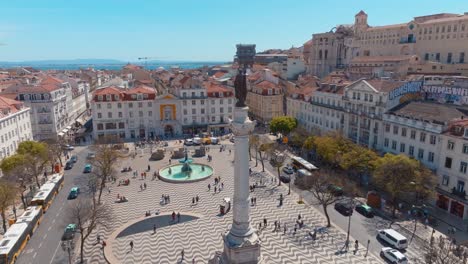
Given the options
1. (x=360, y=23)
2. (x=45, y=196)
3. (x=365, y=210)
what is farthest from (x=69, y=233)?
(x=360, y=23)

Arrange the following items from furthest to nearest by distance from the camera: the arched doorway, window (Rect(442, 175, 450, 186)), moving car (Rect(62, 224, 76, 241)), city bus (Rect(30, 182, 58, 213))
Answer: the arched doorway → window (Rect(442, 175, 450, 186)) → city bus (Rect(30, 182, 58, 213)) → moving car (Rect(62, 224, 76, 241))

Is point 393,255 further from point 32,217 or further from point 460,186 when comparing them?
point 32,217

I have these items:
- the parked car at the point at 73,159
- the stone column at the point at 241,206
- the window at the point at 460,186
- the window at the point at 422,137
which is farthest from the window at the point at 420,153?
the parked car at the point at 73,159

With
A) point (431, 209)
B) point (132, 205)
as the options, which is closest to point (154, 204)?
point (132, 205)

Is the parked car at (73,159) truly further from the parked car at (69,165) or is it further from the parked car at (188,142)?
the parked car at (188,142)

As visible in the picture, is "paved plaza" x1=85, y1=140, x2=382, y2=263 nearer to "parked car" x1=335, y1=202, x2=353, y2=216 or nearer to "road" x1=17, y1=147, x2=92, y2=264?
"road" x1=17, y1=147, x2=92, y2=264

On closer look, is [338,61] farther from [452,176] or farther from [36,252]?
[36,252]

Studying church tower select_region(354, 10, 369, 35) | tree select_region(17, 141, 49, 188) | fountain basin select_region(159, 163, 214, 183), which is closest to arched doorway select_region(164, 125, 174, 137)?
fountain basin select_region(159, 163, 214, 183)
